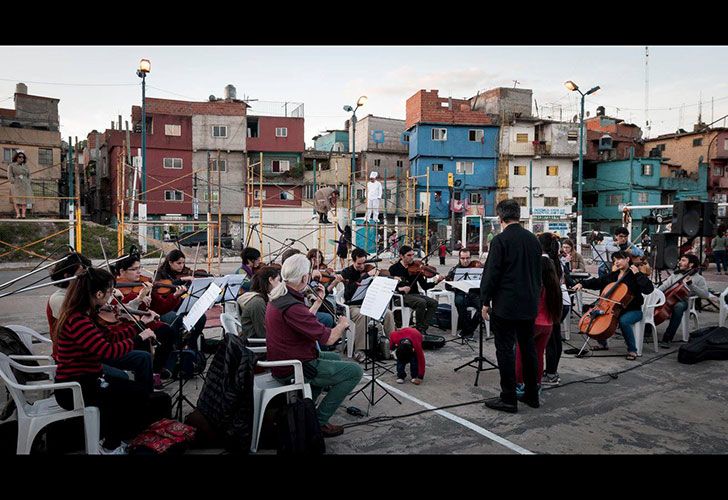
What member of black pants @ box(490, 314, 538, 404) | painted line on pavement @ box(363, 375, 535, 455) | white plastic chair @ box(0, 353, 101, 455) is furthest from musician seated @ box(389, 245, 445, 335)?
white plastic chair @ box(0, 353, 101, 455)

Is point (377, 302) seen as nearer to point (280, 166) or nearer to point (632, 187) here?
point (280, 166)

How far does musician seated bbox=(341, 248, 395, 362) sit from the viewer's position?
23.2 feet

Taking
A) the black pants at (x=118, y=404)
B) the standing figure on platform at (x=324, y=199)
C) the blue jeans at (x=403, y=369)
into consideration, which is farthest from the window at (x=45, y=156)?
the black pants at (x=118, y=404)

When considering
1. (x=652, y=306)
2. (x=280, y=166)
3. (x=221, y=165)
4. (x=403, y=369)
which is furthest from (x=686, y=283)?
(x=221, y=165)

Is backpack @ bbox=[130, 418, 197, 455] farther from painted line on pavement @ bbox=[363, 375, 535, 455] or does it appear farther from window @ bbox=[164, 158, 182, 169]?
window @ bbox=[164, 158, 182, 169]

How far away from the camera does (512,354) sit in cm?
503

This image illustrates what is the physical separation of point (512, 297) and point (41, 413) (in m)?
3.96

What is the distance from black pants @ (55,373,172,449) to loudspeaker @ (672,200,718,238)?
800 centimetres

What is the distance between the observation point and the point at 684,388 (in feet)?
18.7
